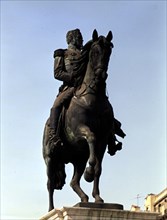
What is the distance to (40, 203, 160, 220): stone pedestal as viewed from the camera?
10.8 metres

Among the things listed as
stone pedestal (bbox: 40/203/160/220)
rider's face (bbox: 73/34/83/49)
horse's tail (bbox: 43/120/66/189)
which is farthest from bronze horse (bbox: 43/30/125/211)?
rider's face (bbox: 73/34/83/49)

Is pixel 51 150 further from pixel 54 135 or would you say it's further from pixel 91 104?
pixel 91 104

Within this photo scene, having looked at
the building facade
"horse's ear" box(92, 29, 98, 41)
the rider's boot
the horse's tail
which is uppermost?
the building facade

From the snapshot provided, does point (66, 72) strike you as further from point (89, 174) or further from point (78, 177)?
point (89, 174)

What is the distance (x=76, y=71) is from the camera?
12.2 m

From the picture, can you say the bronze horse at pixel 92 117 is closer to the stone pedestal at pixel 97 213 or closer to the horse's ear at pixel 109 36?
the horse's ear at pixel 109 36

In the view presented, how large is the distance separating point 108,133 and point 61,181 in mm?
1746

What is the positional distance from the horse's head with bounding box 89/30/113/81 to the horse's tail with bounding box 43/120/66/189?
5.51ft

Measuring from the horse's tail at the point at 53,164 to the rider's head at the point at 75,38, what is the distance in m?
1.65

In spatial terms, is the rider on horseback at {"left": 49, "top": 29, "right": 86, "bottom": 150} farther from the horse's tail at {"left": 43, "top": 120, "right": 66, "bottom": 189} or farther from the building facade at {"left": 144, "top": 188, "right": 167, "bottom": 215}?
the building facade at {"left": 144, "top": 188, "right": 167, "bottom": 215}

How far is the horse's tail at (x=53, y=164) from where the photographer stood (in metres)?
12.7

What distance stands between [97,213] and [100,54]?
2.70 meters

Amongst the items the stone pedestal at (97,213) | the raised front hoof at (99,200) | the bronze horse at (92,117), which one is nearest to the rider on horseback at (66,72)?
Answer: the bronze horse at (92,117)

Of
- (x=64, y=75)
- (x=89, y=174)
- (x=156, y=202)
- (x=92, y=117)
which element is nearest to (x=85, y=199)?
(x=89, y=174)
